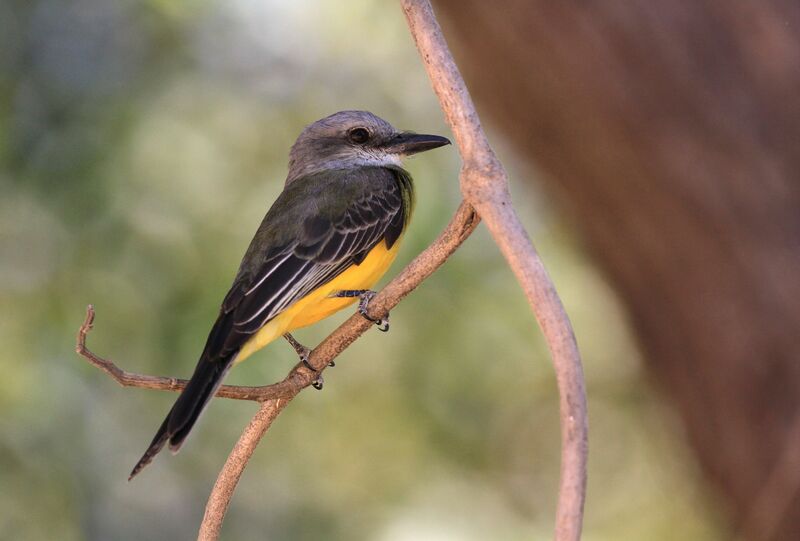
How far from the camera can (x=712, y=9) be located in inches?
179

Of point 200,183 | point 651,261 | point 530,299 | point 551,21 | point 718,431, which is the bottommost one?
point 718,431

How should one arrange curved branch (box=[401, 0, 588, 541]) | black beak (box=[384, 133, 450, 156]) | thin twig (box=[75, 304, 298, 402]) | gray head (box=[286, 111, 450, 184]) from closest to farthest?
curved branch (box=[401, 0, 588, 541]), thin twig (box=[75, 304, 298, 402]), black beak (box=[384, 133, 450, 156]), gray head (box=[286, 111, 450, 184])

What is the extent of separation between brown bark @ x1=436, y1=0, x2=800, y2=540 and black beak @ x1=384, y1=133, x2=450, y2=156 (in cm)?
88

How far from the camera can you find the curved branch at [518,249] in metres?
1.79

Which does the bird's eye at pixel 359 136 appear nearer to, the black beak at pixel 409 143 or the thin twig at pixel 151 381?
the black beak at pixel 409 143

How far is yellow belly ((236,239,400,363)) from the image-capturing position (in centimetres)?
334

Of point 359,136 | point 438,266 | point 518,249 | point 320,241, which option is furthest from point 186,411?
point 359,136

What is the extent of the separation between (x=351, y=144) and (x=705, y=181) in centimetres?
145

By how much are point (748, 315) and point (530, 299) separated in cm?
284

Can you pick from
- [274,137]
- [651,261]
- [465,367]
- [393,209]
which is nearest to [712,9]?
[651,261]

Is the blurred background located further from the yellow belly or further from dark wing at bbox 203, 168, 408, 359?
the yellow belly

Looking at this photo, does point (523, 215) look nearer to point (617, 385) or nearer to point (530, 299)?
point (617, 385)

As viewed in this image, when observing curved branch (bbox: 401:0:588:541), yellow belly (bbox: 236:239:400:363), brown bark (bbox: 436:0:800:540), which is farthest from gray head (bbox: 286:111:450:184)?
curved branch (bbox: 401:0:588:541)

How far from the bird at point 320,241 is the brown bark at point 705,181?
0.90m
